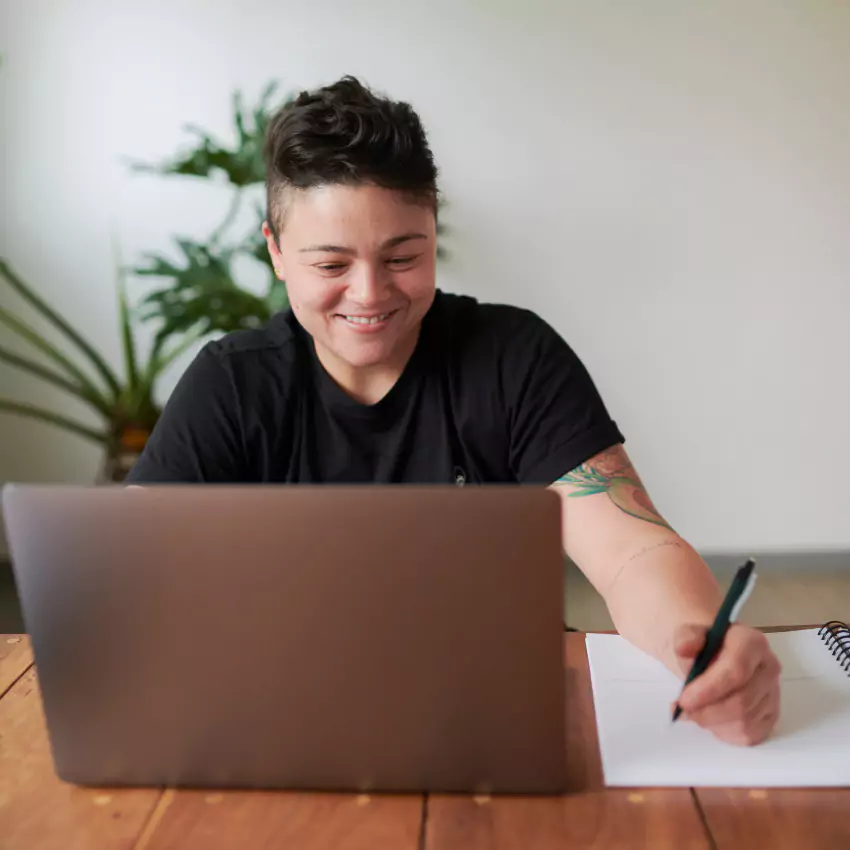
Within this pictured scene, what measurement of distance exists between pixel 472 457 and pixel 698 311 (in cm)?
184

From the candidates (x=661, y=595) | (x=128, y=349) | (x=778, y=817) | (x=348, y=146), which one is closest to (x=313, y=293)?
(x=348, y=146)


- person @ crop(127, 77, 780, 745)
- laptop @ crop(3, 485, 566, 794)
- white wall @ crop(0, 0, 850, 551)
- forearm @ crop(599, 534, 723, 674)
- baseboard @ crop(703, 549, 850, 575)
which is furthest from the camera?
baseboard @ crop(703, 549, 850, 575)

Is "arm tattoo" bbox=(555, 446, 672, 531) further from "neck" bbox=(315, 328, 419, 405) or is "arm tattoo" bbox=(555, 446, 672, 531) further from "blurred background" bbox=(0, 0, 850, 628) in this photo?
"blurred background" bbox=(0, 0, 850, 628)

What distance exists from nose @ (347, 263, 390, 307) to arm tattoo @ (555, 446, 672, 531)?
317 mm

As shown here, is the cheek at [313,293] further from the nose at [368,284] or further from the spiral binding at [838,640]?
the spiral binding at [838,640]

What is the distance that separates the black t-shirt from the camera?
49.1 inches

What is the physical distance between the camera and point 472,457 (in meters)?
1.30

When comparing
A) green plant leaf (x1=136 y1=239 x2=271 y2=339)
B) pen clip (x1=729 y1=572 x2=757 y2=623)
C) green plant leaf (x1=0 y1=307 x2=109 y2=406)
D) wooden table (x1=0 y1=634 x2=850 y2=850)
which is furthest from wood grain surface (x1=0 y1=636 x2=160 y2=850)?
green plant leaf (x1=0 y1=307 x2=109 y2=406)

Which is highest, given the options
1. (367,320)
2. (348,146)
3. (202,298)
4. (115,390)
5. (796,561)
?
(348,146)

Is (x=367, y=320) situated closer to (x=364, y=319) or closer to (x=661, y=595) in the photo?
(x=364, y=319)

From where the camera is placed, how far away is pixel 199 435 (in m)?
1.23

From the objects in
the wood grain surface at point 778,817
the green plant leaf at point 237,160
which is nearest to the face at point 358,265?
the wood grain surface at point 778,817

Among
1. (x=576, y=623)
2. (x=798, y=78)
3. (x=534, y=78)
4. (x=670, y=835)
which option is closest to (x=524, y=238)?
(x=534, y=78)

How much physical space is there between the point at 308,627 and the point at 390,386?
671mm
